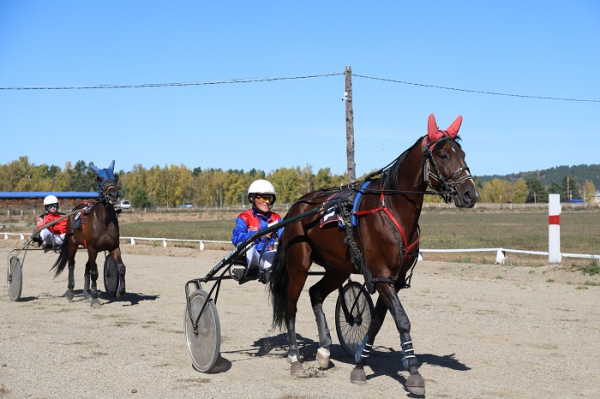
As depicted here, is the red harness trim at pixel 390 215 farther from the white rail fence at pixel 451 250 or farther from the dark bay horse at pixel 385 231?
the white rail fence at pixel 451 250

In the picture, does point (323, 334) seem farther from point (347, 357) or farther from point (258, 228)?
point (258, 228)

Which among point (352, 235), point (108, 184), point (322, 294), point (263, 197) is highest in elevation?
point (108, 184)

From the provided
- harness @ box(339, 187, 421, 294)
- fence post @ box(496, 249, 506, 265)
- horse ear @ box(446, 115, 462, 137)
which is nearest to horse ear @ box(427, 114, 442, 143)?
Answer: horse ear @ box(446, 115, 462, 137)

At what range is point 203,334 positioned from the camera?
6598 mm

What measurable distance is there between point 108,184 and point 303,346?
5.37 metres

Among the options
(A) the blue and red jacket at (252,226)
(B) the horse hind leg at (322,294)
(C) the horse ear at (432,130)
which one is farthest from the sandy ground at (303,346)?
(C) the horse ear at (432,130)

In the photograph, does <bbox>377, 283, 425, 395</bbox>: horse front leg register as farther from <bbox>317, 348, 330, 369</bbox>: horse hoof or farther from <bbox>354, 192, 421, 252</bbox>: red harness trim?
<bbox>317, 348, 330, 369</bbox>: horse hoof

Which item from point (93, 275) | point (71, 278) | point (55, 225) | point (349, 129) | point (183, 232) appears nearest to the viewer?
point (93, 275)

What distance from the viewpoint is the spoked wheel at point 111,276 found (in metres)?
11.5

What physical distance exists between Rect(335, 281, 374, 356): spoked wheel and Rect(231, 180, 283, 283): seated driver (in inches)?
36.2

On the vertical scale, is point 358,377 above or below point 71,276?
below

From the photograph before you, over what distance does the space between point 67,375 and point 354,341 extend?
2.96 metres

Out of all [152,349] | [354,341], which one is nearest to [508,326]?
[354,341]

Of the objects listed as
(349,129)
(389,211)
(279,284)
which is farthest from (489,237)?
(389,211)
